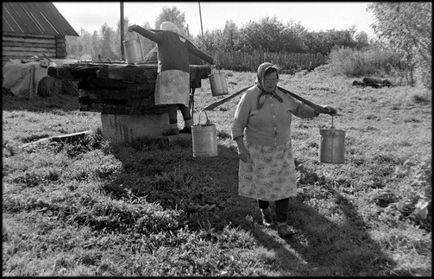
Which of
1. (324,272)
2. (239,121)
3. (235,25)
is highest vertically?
(235,25)

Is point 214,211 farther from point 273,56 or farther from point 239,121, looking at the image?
point 273,56

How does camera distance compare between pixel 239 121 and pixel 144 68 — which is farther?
pixel 144 68

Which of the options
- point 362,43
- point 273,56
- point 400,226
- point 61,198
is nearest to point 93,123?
point 61,198

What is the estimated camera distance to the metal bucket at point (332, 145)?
4945 millimetres

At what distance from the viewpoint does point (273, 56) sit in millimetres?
25922

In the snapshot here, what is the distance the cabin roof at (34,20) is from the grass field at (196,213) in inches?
433

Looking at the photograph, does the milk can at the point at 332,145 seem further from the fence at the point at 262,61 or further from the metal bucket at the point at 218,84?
the fence at the point at 262,61

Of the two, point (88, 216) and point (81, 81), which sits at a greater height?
point (81, 81)

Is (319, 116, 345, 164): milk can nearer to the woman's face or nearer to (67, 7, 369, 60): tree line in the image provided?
the woman's face

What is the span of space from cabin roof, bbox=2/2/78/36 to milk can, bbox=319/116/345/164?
49.2ft

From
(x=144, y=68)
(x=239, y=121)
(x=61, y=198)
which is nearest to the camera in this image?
(x=239, y=121)

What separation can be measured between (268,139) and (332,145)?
0.84 meters

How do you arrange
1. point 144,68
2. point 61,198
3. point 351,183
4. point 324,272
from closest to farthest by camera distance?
point 324,272 < point 61,198 < point 351,183 < point 144,68

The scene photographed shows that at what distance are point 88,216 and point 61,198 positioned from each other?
1.64 feet
